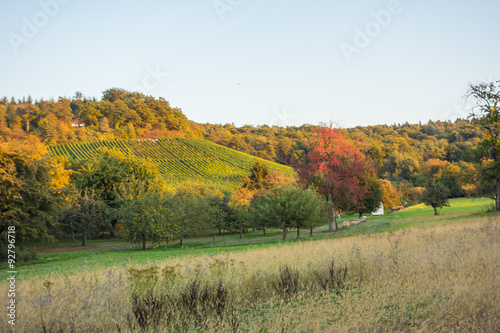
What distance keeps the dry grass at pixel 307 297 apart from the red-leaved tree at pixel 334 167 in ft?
66.9

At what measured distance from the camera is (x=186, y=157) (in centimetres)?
8394

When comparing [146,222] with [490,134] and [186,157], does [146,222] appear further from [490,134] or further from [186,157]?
[186,157]

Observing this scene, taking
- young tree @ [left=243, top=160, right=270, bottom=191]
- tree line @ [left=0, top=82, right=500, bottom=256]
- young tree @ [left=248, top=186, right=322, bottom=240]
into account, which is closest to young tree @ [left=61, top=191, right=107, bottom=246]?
tree line @ [left=0, top=82, right=500, bottom=256]

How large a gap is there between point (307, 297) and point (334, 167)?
80.2 ft

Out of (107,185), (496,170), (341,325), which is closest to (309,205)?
(496,170)

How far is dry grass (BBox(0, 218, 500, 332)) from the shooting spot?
530 cm

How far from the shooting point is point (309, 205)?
26.3 meters

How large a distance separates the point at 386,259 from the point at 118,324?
6.57m

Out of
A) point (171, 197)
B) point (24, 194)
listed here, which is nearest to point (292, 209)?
point (171, 197)

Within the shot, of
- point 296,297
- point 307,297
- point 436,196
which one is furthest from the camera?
point 436,196

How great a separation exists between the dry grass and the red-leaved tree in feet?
66.9

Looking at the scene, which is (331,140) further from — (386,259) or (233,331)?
(233,331)

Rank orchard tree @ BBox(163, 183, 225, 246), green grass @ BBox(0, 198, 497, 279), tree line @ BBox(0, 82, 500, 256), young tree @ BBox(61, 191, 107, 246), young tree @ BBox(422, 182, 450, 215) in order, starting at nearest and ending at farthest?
1. green grass @ BBox(0, 198, 497, 279)
2. tree line @ BBox(0, 82, 500, 256)
3. orchard tree @ BBox(163, 183, 225, 246)
4. young tree @ BBox(61, 191, 107, 246)
5. young tree @ BBox(422, 182, 450, 215)

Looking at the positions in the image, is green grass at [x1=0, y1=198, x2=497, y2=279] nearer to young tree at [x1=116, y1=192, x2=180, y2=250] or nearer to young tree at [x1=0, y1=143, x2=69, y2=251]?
young tree at [x1=116, y1=192, x2=180, y2=250]
